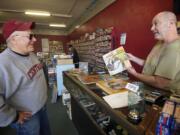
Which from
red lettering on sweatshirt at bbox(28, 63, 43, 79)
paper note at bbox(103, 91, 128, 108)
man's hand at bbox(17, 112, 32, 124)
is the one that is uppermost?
red lettering on sweatshirt at bbox(28, 63, 43, 79)

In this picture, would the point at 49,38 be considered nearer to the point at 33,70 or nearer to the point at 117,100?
the point at 33,70

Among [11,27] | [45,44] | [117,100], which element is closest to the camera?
[117,100]

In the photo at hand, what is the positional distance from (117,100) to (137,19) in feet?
7.44

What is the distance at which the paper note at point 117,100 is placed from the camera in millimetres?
1155

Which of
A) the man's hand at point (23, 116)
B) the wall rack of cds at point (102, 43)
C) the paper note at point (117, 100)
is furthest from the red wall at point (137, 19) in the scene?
the man's hand at point (23, 116)

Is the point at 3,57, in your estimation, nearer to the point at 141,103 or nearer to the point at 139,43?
the point at 141,103

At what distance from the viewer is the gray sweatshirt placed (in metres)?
1.26

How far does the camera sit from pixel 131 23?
3.17 metres

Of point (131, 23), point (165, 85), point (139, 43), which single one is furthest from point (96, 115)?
point (131, 23)

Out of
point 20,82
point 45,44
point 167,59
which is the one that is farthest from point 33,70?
point 45,44

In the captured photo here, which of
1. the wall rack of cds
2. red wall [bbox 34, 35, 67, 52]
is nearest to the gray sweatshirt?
the wall rack of cds

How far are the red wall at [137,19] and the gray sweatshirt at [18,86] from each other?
6.73ft

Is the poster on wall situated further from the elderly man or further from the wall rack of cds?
the elderly man

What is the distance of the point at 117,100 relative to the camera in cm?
121
